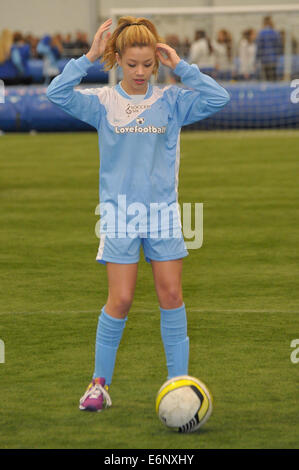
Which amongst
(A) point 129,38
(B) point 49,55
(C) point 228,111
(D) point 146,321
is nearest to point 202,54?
(C) point 228,111

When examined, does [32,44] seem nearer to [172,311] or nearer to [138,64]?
[138,64]

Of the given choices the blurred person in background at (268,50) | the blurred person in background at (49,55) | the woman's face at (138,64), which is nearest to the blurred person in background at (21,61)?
the blurred person in background at (49,55)

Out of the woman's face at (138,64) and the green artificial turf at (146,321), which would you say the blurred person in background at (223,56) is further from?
the woman's face at (138,64)

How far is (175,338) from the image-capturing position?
4.59 metres

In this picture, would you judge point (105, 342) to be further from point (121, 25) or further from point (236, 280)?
point (236, 280)

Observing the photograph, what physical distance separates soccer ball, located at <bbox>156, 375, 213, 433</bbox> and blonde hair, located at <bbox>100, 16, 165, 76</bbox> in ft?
5.16

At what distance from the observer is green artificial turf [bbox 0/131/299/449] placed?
4.39 m

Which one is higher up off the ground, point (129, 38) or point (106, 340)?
point (129, 38)

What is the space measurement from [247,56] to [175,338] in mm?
17102

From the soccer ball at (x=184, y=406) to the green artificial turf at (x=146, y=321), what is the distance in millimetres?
59

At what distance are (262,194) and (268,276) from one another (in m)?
4.19

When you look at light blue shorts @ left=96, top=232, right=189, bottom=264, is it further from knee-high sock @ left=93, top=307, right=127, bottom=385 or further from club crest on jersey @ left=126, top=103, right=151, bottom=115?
club crest on jersey @ left=126, top=103, right=151, bottom=115

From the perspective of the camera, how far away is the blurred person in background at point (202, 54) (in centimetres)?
2064

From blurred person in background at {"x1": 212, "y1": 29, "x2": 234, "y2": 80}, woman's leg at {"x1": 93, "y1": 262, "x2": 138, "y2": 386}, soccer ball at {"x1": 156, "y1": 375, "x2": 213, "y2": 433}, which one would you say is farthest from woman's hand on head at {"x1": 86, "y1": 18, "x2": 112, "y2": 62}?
blurred person in background at {"x1": 212, "y1": 29, "x2": 234, "y2": 80}
